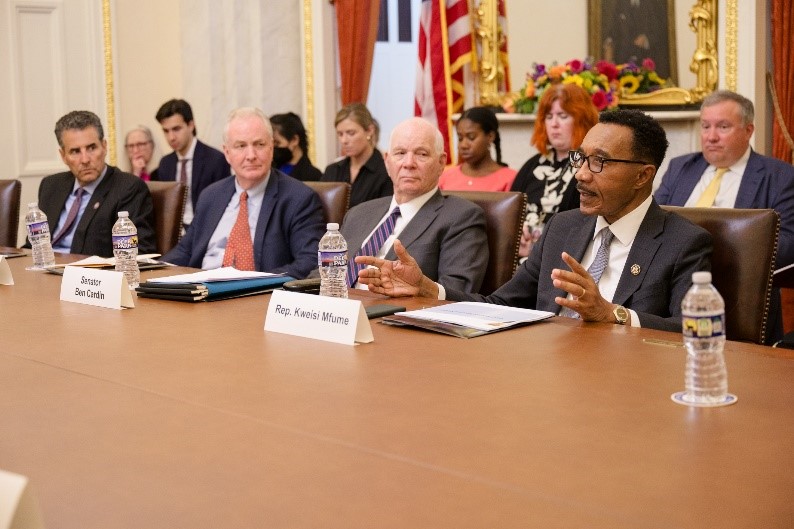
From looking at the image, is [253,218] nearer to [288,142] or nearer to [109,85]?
[288,142]

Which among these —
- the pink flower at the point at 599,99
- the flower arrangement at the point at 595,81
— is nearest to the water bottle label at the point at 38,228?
the flower arrangement at the point at 595,81

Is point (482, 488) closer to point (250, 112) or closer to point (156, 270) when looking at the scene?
point (156, 270)

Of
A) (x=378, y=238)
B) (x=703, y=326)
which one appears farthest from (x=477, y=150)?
(x=703, y=326)

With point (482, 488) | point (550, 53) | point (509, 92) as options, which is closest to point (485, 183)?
point (509, 92)

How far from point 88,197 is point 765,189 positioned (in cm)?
311

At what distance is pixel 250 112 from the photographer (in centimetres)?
448

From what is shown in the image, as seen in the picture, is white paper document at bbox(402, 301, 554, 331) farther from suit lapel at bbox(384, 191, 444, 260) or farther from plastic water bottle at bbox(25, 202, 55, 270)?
plastic water bottle at bbox(25, 202, 55, 270)

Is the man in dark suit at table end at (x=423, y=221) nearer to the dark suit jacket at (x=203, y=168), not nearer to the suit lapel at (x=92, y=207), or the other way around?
the suit lapel at (x=92, y=207)

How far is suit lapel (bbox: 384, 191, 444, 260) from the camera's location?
3.59 meters

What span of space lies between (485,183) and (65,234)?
2.15m

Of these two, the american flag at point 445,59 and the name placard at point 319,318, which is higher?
the american flag at point 445,59

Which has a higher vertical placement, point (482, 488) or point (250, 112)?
point (250, 112)

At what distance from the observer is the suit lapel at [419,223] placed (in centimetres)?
359

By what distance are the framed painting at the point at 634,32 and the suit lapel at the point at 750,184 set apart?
1.92 meters
